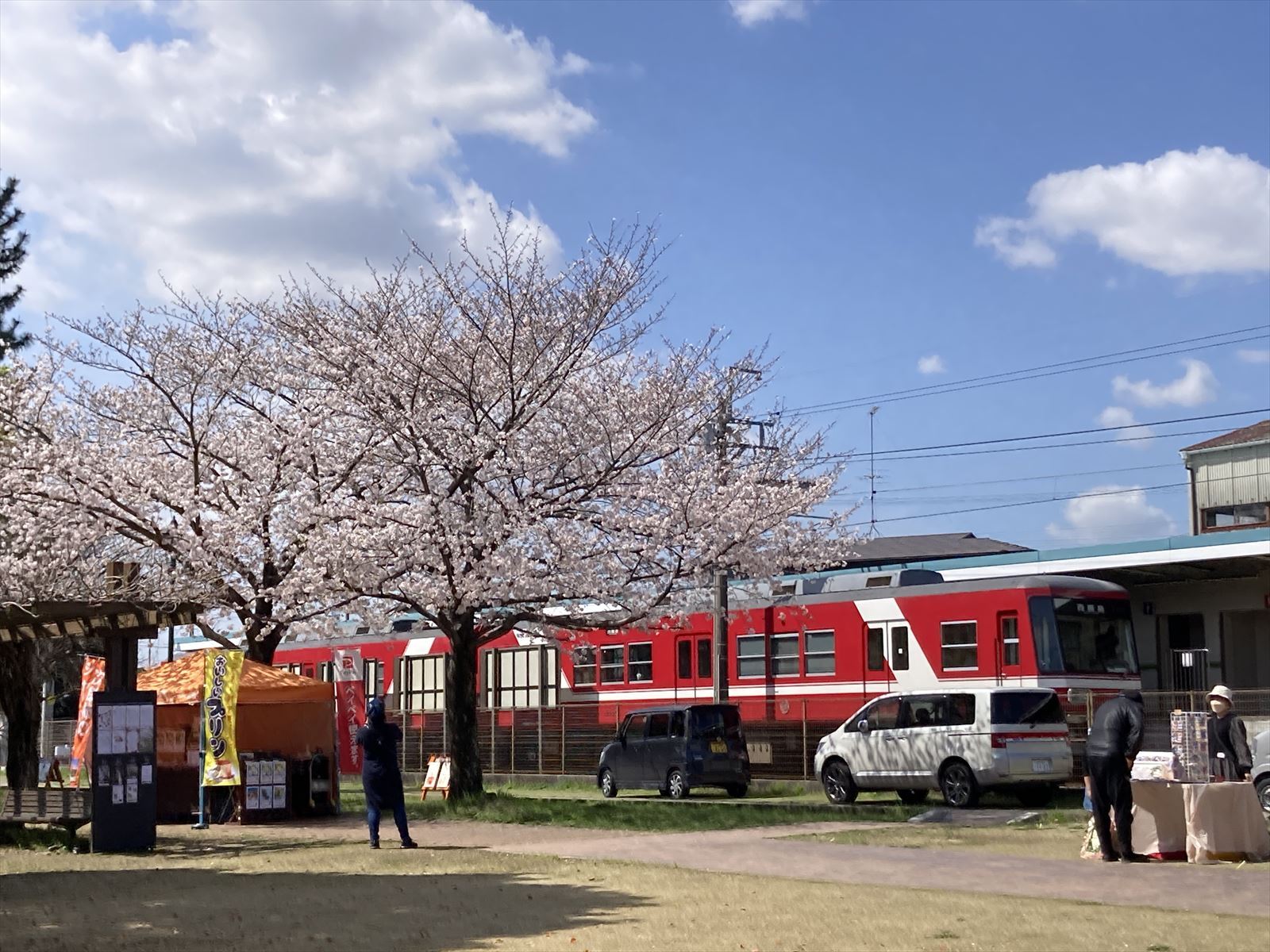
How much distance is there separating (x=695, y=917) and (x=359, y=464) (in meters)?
14.8

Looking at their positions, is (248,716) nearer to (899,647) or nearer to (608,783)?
(608,783)

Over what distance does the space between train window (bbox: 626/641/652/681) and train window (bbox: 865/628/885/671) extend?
5.80 meters

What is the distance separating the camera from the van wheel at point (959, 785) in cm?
2242

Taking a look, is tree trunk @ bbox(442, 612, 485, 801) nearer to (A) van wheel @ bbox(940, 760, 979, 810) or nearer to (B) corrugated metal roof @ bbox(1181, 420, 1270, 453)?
(A) van wheel @ bbox(940, 760, 979, 810)

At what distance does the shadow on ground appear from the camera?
10148 millimetres

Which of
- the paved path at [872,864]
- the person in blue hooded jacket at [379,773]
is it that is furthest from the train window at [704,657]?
the person in blue hooded jacket at [379,773]

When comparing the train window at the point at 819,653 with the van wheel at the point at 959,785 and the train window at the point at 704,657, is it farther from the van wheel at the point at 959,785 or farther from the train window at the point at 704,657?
the van wheel at the point at 959,785

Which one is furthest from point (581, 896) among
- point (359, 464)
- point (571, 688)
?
point (571, 688)

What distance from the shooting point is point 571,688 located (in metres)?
34.2

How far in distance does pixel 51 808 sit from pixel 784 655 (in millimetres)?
15397

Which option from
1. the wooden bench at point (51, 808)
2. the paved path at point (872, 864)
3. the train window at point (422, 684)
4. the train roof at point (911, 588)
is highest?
the train roof at point (911, 588)

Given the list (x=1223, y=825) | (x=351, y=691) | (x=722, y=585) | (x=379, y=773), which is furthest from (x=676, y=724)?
(x=1223, y=825)

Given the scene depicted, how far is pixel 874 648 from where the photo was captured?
27.9 m

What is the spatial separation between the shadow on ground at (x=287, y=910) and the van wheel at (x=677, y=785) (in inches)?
509
